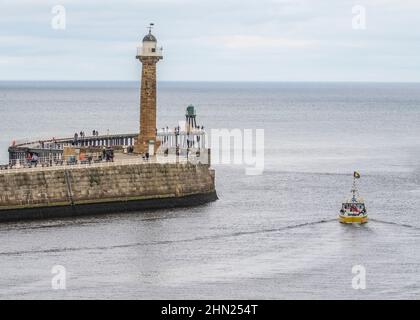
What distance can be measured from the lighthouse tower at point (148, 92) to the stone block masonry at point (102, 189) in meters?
5.66

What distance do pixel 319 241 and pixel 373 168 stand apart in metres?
44.6

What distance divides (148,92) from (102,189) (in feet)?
39.3

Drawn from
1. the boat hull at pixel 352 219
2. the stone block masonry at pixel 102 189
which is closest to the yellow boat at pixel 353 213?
the boat hull at pixel 352 219

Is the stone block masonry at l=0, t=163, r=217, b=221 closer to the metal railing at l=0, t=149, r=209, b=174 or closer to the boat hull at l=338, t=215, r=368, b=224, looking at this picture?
the metal railing at l=0, t=149, r=209, b=174

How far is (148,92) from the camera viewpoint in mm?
85812

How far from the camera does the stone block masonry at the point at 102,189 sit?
72.0 meters

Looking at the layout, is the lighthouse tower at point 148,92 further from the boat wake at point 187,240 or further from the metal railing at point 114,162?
the boat wake at point 187,240

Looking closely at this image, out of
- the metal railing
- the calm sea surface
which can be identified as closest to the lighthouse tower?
the metal railing

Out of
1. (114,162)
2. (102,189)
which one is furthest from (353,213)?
(114,162)

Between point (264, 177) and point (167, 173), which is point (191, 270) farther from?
point (264, 177)

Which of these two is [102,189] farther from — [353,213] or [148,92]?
[353,213]

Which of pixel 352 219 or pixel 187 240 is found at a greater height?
pixel 352 219

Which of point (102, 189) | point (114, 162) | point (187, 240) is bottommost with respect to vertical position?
point (187, 240)

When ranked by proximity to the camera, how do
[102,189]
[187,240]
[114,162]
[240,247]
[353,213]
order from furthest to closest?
[114,162]
[102,189]
[353,213]
[187,240]
[240,247]
